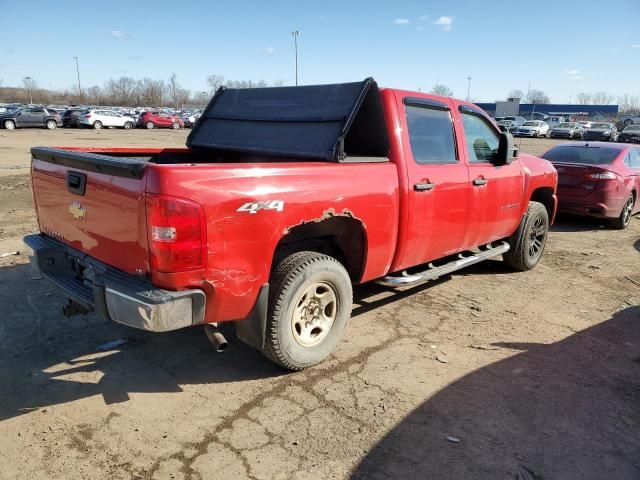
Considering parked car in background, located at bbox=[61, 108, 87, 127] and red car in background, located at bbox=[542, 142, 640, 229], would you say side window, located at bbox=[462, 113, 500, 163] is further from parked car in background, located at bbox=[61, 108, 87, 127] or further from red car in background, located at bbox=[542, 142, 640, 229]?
parked car in background, located at bbox=[61, 108, 87, 127]

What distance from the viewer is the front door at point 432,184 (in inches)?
161

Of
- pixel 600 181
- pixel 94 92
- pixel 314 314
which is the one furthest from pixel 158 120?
pixel 94 92

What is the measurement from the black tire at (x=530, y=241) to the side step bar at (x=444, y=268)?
307mm

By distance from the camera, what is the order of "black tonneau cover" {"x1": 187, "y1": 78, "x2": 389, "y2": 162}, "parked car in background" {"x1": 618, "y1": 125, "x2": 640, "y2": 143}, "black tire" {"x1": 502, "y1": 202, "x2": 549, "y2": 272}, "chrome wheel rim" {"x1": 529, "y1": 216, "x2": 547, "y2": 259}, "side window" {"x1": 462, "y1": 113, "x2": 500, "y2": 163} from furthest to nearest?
"parked car in background" {"x1": 618, "y1": 125, "x2": 640, "y2": 143}, "chrome wheel rim" {"x1": 529, "y1": 216, "x2": 547, "y2": 259}, "black tire" {"x1": 502, "y1": 202, "x2": 549, "y2": 272}, "side window" {"x1": 462, "y1": 113, "x2": 500, "y2": 163}, "black tonneau cover" {"x1": 187, "y1": 78, "x2": 389, "y2": 162}

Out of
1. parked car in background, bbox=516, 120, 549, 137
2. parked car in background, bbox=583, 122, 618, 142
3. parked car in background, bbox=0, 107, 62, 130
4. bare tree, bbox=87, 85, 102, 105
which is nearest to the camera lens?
parked car in background, bbox=0, 107, 62, 130

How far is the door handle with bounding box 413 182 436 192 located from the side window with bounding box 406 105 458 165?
203 millimetres

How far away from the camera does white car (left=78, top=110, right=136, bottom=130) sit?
1431 inches

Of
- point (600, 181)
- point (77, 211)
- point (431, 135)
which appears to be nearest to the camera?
point (77, 211)

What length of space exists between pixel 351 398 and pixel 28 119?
36.2 meters

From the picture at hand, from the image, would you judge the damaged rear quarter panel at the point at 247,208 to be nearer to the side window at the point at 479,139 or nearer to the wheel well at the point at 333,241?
the wheel well at the point at 333,241

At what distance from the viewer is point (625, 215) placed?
9070mm

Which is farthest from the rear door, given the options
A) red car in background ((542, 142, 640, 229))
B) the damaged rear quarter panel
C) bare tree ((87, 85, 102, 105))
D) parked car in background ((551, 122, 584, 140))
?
bare tree ((87, 85, 102, 105))

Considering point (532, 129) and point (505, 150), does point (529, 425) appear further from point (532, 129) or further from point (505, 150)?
point (532, 129)

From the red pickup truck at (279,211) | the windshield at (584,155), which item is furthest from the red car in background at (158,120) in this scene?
the red pickup truck at (279,211)
